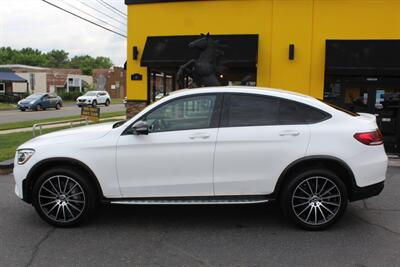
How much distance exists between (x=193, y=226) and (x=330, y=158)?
71.1 inches

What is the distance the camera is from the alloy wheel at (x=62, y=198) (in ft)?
17.6

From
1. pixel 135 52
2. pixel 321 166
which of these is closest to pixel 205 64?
pixel 135 52

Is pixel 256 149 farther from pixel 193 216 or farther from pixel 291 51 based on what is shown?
pixel 291 51

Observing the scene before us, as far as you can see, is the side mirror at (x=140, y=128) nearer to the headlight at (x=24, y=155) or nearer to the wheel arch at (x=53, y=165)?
the wheel arch at (x=53, y=165)

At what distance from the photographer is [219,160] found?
5.19 metres

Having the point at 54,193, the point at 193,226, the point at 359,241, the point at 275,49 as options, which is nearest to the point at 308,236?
the point at 359,241

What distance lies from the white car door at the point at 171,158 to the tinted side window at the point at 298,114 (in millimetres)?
782

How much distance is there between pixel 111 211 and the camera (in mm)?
6098

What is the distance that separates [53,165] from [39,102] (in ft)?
110

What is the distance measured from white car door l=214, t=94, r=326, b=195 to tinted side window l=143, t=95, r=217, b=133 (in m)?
0.21

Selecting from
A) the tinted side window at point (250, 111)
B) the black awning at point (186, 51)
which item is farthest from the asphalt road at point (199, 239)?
the black awning at point (186, 51)

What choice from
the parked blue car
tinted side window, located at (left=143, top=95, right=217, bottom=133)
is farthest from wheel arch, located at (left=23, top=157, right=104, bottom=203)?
the parked blue car

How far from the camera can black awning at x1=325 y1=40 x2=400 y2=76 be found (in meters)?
11.5

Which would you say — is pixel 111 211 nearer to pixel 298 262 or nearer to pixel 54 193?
pixel 54 193
